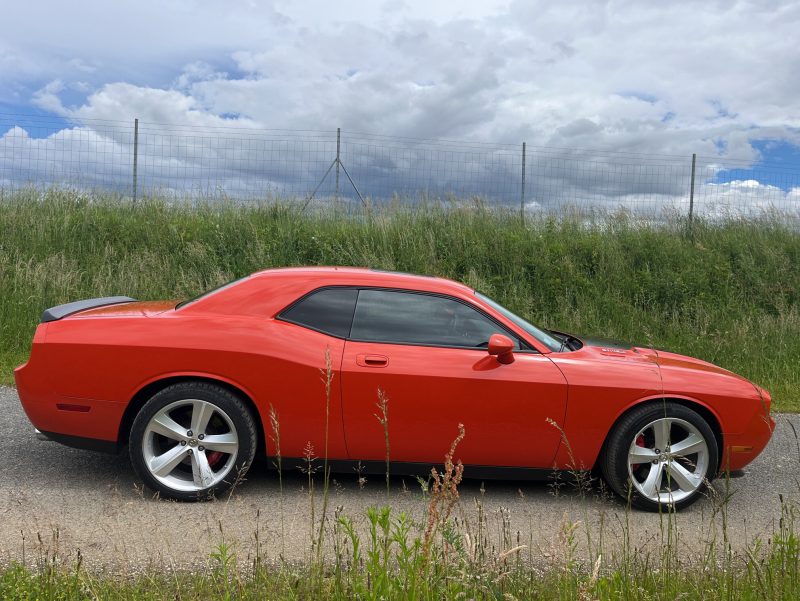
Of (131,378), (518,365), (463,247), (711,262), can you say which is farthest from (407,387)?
(711,262)

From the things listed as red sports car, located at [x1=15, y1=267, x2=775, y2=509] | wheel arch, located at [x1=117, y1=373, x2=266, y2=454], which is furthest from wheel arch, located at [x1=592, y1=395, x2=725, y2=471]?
wheel arch, located at [x1=117, y1=373, x2=266, y2=454]

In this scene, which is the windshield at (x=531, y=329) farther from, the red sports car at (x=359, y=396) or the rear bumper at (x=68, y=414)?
the rear bumper at (x=68, y=414)

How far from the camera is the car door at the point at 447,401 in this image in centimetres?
373

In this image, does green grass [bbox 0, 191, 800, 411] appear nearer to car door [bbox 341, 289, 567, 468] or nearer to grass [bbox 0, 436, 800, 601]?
car door [bbox 341, 289, 567, 468]

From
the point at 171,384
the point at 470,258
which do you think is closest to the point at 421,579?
the point at 171,384

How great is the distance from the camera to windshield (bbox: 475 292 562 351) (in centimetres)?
415

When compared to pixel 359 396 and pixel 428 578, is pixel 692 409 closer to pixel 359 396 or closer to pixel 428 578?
pixel 359 396

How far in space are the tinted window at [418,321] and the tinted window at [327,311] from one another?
0.06 metres

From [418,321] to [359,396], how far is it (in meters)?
0.63

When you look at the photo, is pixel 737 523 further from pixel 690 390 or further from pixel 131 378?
pixel 131 378

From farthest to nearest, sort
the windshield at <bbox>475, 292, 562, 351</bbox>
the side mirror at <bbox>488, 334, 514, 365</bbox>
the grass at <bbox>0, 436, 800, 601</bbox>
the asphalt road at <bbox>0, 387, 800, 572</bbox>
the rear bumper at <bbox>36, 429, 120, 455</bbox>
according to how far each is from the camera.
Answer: the windshield at <bbox>475, 292, 562, 351</bbox> < the rear bumper at <bbox>36, 429, 120, 455</bbox> < the side mirror at <bbox>488, 334, 514, 365</bbox> < the asphalt road at <bbox>0, 387, 800, 572</bbox> < the grass at <bbox>0, 436, 800, 601</bbox>

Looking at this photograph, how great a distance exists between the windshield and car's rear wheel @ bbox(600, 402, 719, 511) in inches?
25.1

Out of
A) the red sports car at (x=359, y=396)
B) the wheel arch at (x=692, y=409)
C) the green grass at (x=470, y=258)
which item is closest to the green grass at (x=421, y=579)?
the red sports car at (x=359, y=396)

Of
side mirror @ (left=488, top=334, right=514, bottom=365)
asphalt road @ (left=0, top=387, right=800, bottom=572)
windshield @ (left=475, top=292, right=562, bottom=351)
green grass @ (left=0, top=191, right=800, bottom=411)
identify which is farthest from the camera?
green grass @ (left=0, top=191, right=800, bottom=411)
